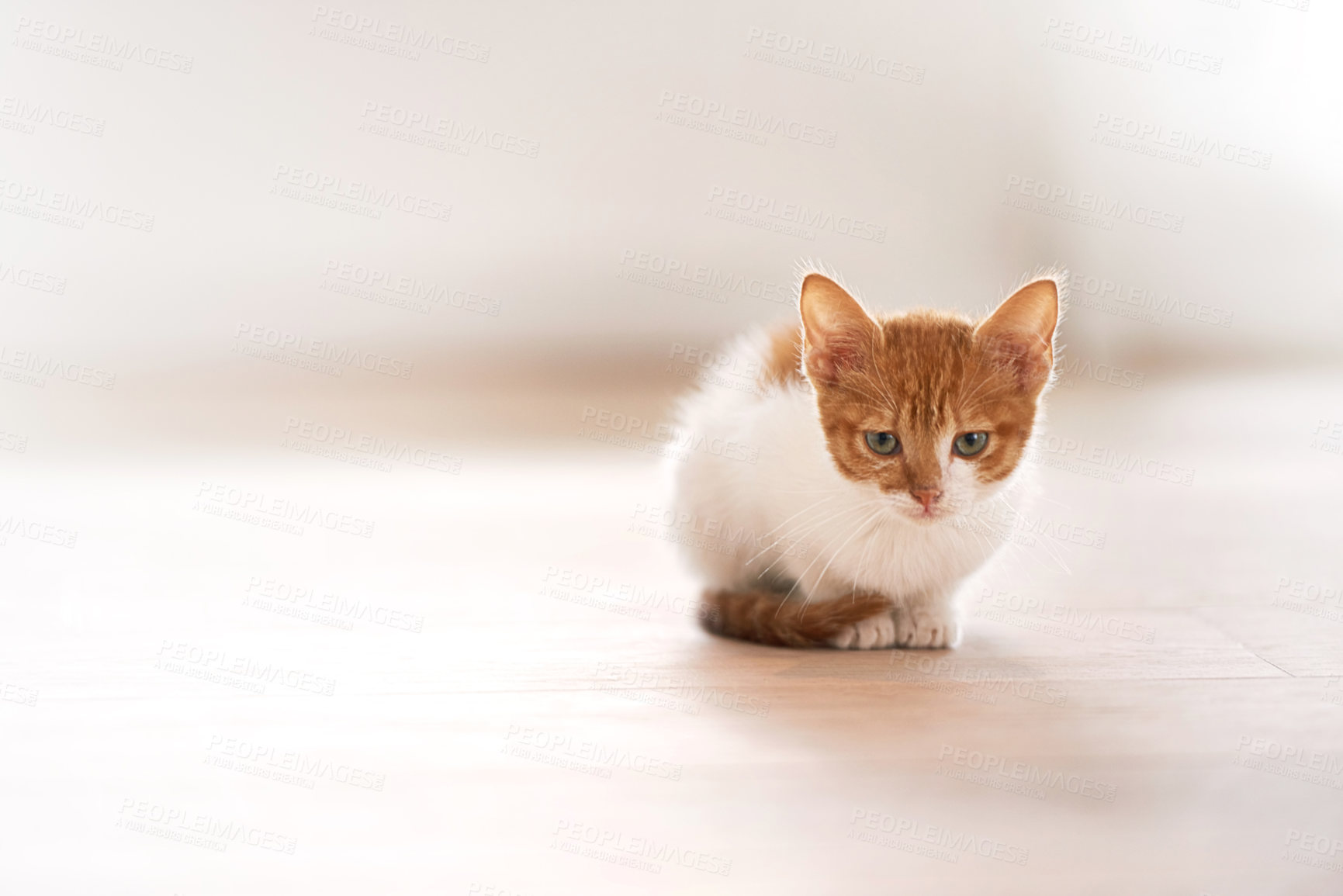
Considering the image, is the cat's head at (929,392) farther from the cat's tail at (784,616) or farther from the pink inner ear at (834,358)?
the cat's tail at (784,616)

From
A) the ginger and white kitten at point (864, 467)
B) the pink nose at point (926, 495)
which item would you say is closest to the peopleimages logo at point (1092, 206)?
the ginger and white kitten at point (864, 467)

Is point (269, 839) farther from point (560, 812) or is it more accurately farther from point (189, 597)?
point (189, 597)

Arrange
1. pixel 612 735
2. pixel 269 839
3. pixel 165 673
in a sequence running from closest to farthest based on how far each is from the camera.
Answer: pixel 269 839 < pixel 612 735 < pixel 165 673

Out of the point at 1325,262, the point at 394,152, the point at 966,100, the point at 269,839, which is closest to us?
the point at 269,839

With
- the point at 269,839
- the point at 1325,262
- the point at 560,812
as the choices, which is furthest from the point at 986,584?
the point at 1325,262

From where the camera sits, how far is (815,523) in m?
1.43

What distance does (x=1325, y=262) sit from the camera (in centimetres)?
412

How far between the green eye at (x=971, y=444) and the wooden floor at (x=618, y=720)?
0.92ft

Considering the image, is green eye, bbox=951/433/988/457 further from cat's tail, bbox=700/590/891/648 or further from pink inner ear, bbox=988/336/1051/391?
cat's tail, bbox=700/590/891/648

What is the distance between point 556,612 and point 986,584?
0.72 m

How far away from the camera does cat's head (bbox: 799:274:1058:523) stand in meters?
1.32

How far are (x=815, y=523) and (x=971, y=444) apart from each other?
0.72ft

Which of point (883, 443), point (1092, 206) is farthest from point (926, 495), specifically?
point (1092, 206)

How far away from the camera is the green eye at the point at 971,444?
4.38ft
